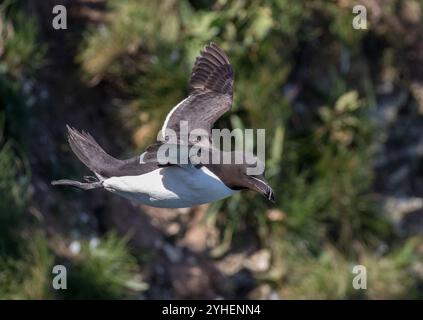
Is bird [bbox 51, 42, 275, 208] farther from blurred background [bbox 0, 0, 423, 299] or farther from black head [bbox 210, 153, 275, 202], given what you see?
blurred background [bbox 0, 0, 423, 299]

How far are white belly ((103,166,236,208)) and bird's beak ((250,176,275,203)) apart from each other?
18 centimetres

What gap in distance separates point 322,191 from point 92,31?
2.04m

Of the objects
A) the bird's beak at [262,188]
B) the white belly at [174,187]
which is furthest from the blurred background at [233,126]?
the bird's beak at [262,188]

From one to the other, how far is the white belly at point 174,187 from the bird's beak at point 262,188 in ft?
0.58

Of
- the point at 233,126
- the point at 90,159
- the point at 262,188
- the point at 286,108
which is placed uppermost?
the point at 286,108

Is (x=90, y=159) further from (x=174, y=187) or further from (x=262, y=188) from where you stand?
(x=262, y=188)

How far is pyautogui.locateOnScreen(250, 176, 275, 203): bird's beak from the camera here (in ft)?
Answer: 13.7

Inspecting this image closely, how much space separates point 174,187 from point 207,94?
1007 millimetres

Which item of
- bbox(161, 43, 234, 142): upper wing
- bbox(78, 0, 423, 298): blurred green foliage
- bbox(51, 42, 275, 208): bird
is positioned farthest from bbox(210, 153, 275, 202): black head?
bbox(78, 0, 423, 298): blurred green foliage

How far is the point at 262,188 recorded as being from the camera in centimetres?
427

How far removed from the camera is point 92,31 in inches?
293

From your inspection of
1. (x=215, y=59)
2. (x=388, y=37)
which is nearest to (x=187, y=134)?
(x=215, y=59)

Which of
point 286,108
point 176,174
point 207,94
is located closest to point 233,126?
point 286,108
